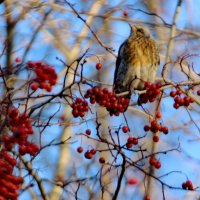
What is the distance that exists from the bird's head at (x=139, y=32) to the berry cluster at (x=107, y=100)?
277 centimetres

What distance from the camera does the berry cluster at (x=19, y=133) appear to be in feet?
11.3

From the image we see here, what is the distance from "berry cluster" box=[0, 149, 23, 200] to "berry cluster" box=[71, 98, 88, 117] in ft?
2.31

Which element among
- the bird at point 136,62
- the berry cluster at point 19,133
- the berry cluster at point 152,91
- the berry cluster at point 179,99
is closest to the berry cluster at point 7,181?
the berry cluster at point 19,133

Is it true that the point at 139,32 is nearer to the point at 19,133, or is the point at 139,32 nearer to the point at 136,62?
the point at 136,62

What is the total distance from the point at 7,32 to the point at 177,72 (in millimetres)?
3152

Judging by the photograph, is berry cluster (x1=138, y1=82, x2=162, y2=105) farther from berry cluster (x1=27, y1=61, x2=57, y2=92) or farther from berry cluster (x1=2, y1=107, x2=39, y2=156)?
berry cluster (x1=2, y1=107, x2=39, y2=156)

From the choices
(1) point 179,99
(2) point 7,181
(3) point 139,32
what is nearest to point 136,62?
(3) point 139,32

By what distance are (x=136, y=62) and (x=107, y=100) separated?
99.8 inches

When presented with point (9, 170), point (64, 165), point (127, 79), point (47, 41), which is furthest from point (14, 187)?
point (47, 41)

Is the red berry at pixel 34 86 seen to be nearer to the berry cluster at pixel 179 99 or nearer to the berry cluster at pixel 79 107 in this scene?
the berry cluster at pixel 79 107

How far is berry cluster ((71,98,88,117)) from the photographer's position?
4.21 metres

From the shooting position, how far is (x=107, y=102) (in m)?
4.29

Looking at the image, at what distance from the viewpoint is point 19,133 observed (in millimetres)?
3463

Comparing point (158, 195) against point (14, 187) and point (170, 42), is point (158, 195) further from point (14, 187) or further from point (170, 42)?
point (14, 187)
